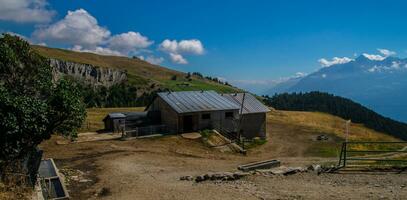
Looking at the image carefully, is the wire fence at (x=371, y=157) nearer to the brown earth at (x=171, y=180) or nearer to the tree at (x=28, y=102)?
the brown earth at (x=171, y=180)

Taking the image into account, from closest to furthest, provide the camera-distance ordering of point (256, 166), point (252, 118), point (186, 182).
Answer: point (186, 182) < point (256, 166) < point (252, 118)

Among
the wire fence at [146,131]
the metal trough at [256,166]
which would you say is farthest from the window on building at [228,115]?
the metal trough at [256,166]

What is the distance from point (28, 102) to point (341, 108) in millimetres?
164152

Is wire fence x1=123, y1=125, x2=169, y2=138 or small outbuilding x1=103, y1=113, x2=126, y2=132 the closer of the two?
wire fence x1=123, y1=125, x2=169, y2=138

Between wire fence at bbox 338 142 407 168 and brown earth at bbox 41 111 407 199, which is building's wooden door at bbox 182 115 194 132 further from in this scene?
wire fence at bbox 338 142 407 168

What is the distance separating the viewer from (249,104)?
196 feet

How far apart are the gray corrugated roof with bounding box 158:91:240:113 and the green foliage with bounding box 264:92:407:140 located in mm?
93215

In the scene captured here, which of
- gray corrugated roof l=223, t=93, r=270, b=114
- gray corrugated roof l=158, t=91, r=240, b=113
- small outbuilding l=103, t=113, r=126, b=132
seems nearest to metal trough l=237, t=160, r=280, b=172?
gray corrugated roof l=158, t=91, r=240, b=113

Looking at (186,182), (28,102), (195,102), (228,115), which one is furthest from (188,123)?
(28,102)

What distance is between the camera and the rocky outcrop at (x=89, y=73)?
495 ft

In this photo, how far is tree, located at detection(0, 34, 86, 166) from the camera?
17688 millimetres

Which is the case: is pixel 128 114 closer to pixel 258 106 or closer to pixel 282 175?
pixel 258 106

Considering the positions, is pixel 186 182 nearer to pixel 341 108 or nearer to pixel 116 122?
pixel 116 122

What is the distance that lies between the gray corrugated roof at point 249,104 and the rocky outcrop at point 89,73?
99.1 m
